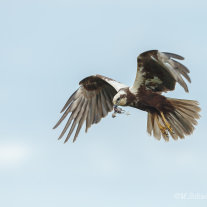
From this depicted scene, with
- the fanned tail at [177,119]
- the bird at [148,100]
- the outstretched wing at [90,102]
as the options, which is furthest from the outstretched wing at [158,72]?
the outstretched wing at [90,102]

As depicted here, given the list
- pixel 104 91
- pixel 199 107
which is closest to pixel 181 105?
pixel 199 107

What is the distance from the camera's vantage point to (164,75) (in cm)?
1164

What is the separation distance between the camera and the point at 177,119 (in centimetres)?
1245

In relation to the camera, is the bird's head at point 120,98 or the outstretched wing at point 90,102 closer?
the bird's head at point 120,98

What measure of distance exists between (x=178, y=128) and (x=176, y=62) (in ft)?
7.42

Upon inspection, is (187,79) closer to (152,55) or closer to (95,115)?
(152,55)

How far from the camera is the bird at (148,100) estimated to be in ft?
36.8

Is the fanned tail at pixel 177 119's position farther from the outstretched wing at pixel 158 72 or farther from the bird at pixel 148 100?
the outstretched wing at pixel 158 72

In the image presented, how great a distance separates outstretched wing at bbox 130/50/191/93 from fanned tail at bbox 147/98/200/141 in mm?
Answer: 490

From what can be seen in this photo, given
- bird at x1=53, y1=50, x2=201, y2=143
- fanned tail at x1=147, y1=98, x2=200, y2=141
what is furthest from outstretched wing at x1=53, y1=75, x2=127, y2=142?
fanned tail at x1=147, y1=98, x2=200, y2=141

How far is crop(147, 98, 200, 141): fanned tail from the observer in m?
12.2

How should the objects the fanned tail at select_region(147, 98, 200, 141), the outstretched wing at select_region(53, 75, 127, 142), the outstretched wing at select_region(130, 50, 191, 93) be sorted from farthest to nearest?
1. the outstretched wing at select_region(53, 75, 127, 142)
2. the fanned tail at select_region(147, 98, 200, 141)
3. the outstretched wing at select_region(130, 50, 191, 93)

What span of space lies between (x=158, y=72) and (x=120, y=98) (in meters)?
0.96

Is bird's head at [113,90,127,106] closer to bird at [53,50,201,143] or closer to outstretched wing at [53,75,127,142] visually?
bird at [53,50,201,143]
